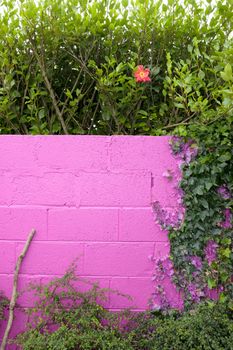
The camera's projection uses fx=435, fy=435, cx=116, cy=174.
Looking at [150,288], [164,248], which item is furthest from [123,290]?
[164,248]

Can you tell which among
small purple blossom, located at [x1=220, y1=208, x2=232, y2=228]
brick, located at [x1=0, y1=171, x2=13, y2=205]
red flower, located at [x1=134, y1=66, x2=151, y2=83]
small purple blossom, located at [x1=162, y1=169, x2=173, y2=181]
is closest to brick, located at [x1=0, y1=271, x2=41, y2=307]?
brick, located at [x1=0, y1=171, x2=13, y2=205]

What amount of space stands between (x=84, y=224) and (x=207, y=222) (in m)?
0.77

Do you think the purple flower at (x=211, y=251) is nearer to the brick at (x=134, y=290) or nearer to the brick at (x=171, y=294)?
the brick at (x=171, y=294)

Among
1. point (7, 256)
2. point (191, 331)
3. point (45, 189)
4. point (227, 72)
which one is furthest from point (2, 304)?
point (227, 72)

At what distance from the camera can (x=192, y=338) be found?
2.33 m

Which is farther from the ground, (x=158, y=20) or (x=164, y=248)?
(x=158, y=20)

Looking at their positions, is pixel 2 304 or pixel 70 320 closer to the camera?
pixel 70 320

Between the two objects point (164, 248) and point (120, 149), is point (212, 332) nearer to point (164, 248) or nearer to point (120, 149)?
point (164, 248)

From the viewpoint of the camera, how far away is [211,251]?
2727 mm

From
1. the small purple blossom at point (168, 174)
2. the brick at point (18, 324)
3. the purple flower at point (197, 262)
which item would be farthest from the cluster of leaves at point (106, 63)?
the brick at point (18, 324)

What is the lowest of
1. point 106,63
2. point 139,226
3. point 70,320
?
point 70,320

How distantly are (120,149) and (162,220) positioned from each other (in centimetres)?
52

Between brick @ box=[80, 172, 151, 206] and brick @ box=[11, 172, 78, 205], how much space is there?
0.10 meters

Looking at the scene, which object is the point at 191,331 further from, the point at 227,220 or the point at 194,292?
the point at 227,220
